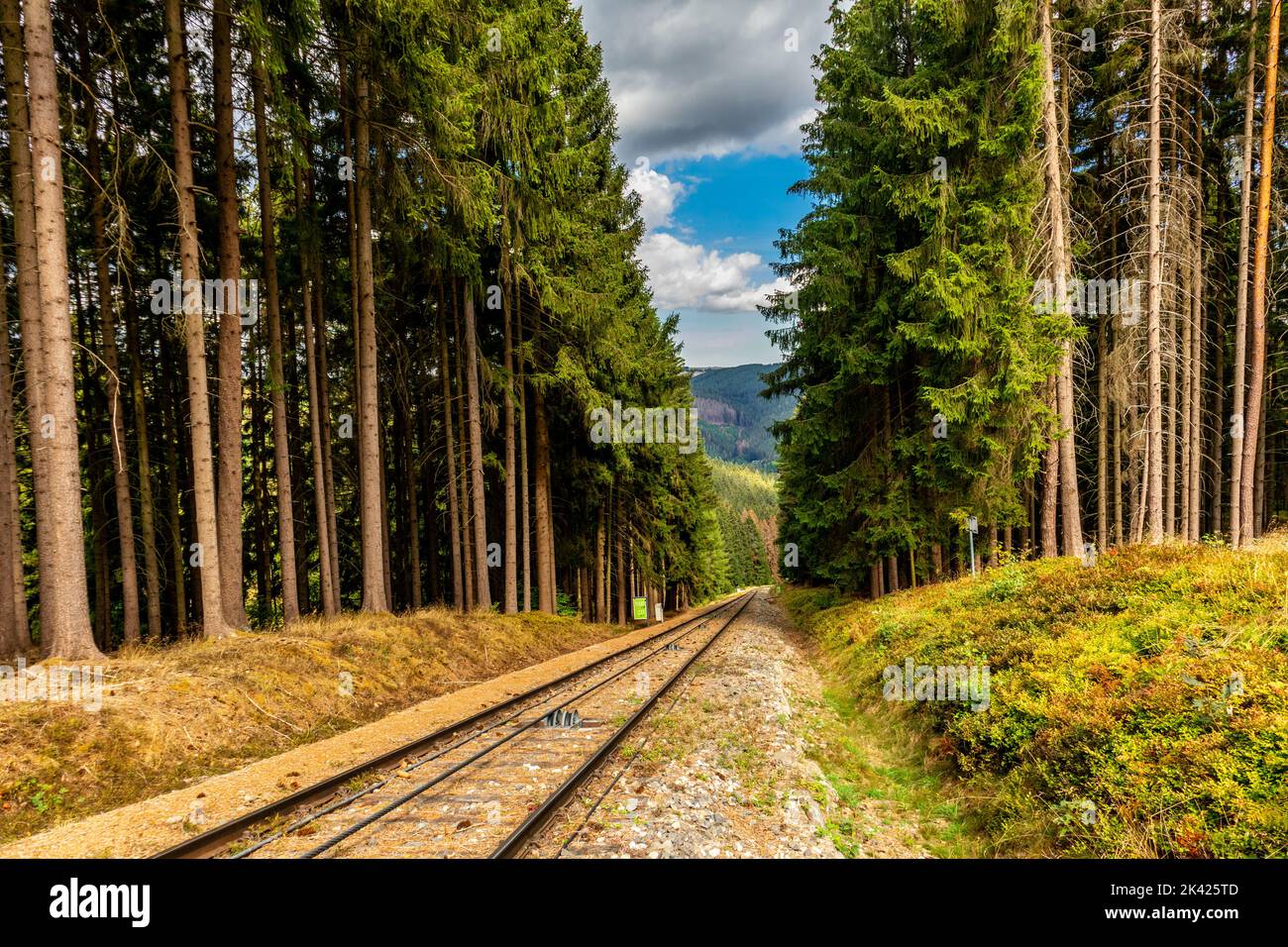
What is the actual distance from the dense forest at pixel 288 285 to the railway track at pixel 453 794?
5.12 m

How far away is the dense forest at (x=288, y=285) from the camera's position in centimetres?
880

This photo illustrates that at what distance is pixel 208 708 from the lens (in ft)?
23.8

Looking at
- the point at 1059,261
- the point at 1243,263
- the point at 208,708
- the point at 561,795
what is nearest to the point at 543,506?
the point at 208,708

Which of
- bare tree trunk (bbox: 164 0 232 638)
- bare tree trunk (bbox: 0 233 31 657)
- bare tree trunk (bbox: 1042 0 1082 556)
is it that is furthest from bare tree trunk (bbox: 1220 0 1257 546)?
bare tree trunk (bbox: 0 233 31 657)

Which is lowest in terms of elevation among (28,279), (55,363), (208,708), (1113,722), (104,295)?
(208,708)

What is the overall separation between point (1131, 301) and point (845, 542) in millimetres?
10210

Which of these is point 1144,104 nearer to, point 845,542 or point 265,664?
point 845,542

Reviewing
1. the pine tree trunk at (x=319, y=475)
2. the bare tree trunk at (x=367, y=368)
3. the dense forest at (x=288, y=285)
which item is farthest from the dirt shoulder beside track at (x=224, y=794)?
the pine tree trunk at (x=319, y=475)

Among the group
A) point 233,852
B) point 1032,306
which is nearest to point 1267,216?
point 1032,306

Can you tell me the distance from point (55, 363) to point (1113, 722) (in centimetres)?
1297

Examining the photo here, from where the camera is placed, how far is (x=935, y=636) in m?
9.17

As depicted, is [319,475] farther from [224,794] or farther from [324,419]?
[224,794]

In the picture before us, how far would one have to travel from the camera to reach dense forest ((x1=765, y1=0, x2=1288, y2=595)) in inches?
493

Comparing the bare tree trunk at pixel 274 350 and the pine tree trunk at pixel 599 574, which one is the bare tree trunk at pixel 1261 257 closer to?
the pine tree trunk at pixel 599 574
